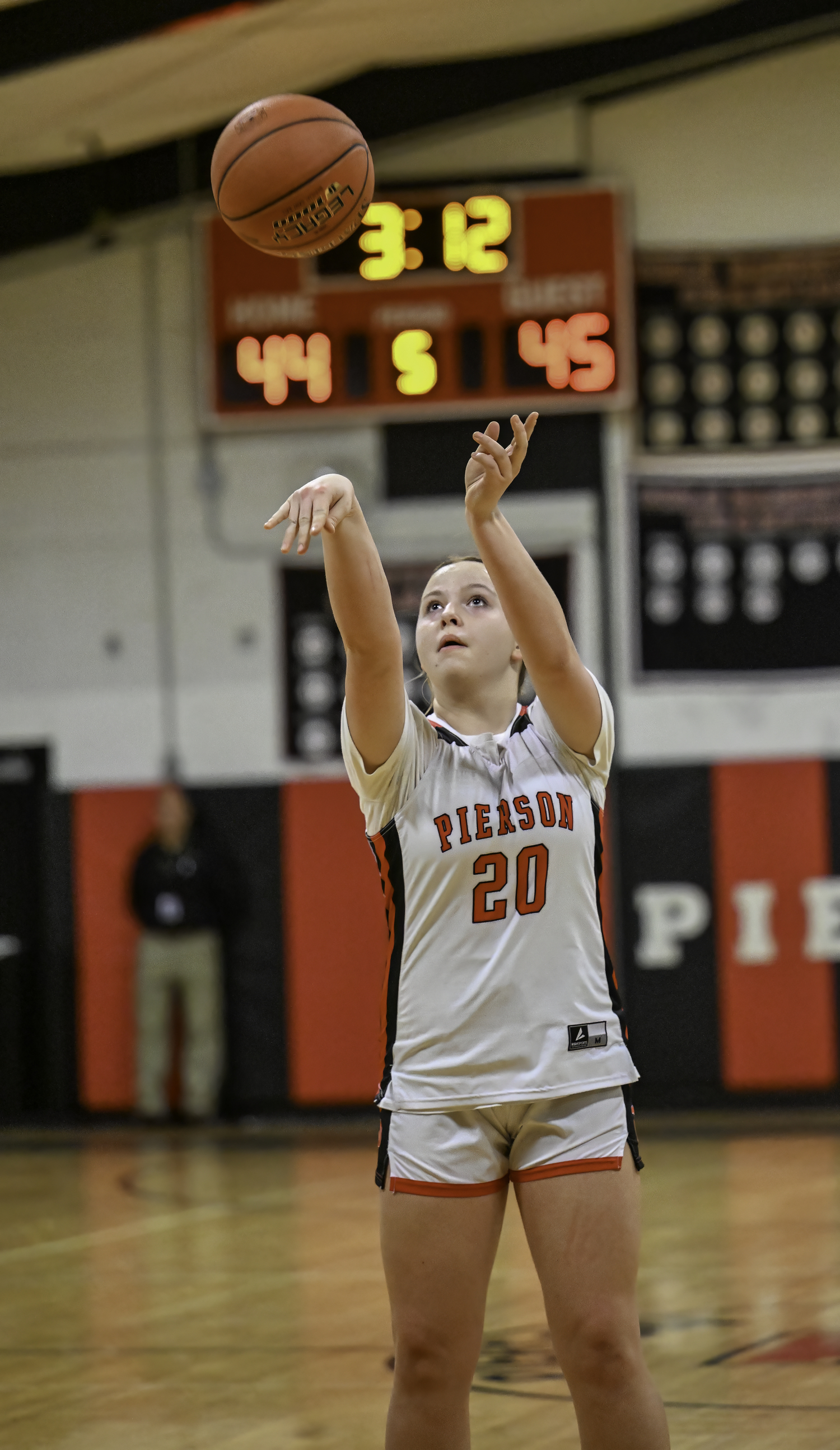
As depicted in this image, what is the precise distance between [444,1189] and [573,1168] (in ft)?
0.72

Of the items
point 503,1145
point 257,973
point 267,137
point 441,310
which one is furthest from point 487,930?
point 257,973

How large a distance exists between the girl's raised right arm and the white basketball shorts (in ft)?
2.10

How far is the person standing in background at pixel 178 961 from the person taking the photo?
11117 millimetres

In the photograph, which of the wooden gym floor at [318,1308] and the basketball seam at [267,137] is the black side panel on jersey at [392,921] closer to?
the wooden gym floor at [318,1308]

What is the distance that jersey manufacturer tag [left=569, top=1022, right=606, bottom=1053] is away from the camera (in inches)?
124

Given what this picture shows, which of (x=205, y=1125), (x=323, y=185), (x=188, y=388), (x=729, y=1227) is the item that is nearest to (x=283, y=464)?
(x=188, y=388)

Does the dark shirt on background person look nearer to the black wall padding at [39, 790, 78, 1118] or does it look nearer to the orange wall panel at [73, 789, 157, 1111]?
the orange wall panel at [73, 789, 157, 1111]

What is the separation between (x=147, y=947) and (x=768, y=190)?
5912mm

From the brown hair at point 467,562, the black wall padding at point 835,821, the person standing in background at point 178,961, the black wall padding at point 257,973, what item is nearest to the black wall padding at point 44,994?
the person standing in background at point 178,961

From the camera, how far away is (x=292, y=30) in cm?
977

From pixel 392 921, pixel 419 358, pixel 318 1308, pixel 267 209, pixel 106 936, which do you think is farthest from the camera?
pixel 106 936

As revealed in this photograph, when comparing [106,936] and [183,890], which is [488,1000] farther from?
[106,936]

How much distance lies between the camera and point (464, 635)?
3.35 meters

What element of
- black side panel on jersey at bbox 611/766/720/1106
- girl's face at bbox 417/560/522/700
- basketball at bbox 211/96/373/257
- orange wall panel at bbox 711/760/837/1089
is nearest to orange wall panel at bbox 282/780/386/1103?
black side panel on jersey at bbox 611/766/720/1106
